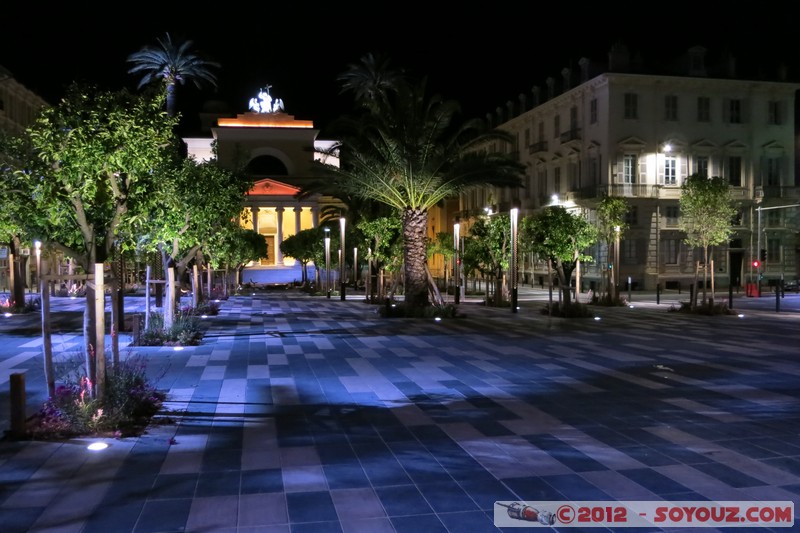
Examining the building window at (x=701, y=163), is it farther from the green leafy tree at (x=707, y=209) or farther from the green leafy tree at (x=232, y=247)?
the green leafy tree at (x=232, y=247)

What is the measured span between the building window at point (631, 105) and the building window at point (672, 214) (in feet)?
21.9

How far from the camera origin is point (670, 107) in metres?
49.6

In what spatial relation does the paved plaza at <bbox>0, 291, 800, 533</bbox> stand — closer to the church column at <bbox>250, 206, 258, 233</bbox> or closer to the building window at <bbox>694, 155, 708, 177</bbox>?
the building window at <bbox>694, 155, 708, 177</bbox>

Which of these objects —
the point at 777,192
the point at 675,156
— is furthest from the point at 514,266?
the point at 777,192

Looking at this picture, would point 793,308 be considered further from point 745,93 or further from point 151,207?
point 151,207

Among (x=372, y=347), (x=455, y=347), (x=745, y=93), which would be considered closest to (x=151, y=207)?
(x=372, y=347)

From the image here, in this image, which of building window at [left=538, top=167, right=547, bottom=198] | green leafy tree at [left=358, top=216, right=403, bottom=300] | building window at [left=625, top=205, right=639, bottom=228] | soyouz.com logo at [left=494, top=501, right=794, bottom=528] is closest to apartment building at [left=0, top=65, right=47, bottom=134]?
green leafy tree at [left=358, top=216, right=403, bottom=300]

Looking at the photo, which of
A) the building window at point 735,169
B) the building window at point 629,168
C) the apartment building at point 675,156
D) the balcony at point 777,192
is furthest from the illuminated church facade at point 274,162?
the balcony at point 777,192

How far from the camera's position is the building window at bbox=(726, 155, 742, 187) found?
50.5 metres

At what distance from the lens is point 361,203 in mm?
42094

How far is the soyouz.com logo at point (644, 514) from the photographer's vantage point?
5621mm

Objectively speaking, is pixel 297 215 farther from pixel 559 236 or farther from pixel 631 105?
pixel 559 236

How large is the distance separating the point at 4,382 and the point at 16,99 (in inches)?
2022

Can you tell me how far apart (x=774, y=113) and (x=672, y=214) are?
37.4 feet
